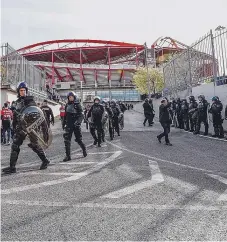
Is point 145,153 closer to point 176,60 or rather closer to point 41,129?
point 41,129

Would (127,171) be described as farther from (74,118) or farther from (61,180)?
(74,118)

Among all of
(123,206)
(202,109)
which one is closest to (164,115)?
(202,109)

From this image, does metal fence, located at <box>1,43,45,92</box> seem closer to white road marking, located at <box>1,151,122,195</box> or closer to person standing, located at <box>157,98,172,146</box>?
person standing, located at <box>157,98,172,146</box>

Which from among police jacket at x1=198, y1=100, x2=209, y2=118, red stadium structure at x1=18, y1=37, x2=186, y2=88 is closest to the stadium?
red stadium structure at x1=18, y1=37, x2=186, y2=88

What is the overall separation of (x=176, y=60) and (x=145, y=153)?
14.5 m

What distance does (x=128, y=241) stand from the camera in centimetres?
260

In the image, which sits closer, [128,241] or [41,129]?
[128,241]

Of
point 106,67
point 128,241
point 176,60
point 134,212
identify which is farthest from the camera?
point 106,67

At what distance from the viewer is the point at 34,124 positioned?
610 cm

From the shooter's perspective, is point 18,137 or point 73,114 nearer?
point 18,137

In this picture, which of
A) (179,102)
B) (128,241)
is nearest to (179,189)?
(128,241)

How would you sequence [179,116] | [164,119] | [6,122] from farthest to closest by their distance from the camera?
[179,116], [6,122], [164,119]

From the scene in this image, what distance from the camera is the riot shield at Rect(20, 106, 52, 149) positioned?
6.01 m

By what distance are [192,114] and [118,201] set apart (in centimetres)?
978
